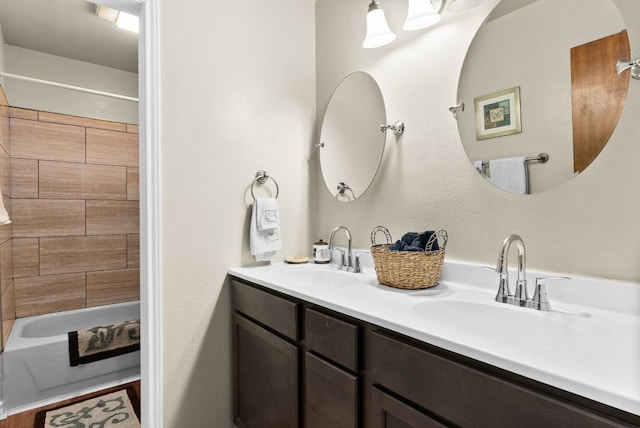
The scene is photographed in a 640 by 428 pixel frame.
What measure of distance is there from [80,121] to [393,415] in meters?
3.21

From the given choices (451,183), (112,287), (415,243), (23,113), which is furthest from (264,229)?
(23,113)

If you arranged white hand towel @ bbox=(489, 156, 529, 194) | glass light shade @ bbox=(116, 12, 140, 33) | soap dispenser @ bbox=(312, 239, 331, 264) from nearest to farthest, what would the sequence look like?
1. white hand towel @ bbox=(489, 156, 529, 194)
2. soap dispenser @ bbox=(312, 239, 331, 264)
3. glass light shade @ bbox=(116, 12, 140, 33)

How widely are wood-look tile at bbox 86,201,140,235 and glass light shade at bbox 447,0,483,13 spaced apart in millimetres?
2882

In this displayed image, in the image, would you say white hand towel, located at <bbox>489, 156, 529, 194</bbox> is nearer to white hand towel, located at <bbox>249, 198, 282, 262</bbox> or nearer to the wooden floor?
white hand towel, located at <bbox>249, 198, 282, 262</bbox>

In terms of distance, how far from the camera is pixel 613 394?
493 mm

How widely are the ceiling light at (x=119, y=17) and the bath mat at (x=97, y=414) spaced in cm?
243

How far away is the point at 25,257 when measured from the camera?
2.58 m

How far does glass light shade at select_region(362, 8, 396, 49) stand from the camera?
4.89 feet

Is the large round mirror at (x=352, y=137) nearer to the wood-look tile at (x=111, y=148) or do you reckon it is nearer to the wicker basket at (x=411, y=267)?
the wicker basket at (x=411, y=267)

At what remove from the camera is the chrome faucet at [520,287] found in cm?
95

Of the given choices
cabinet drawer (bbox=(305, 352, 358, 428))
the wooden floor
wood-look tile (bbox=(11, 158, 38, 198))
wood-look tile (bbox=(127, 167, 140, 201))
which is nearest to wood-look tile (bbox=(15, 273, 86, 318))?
wood-look tile (bbox=(11, 158, 38, 198))

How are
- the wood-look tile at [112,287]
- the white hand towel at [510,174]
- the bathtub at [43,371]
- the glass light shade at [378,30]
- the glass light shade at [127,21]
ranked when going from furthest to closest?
the wood-look tile at [112,287]
the glass light shade at [127,21]
the bathtub at [43,371]
the glass light shade at [378,30]
the white hand towel at [510,174]

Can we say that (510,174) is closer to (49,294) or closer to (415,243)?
(415,243)

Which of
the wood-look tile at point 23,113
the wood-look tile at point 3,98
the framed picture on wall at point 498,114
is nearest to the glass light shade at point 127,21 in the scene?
the wood-look tile at point 3,98
